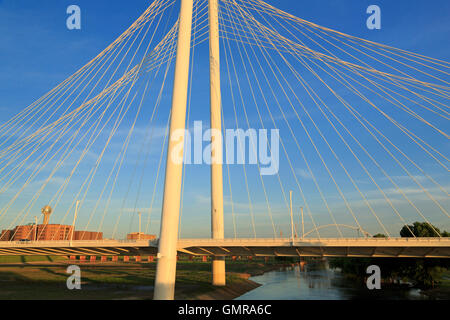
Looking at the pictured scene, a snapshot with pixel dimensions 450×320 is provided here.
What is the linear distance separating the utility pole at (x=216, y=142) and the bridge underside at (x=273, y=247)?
124 inches

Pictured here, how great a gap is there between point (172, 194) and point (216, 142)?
1088cm

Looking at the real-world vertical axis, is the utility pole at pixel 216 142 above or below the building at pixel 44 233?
above

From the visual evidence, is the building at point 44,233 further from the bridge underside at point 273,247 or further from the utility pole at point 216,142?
the utility pole at point 216,142

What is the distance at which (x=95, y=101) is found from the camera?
32.6 m

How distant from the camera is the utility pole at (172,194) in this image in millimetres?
21594

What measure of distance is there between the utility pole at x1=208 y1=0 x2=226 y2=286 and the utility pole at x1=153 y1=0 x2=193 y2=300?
8.57m

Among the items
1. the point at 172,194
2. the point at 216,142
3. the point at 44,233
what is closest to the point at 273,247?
the point at 172,194

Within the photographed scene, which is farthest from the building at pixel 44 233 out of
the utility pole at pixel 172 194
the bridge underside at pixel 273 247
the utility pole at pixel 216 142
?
the utility pole at pixel 172 194

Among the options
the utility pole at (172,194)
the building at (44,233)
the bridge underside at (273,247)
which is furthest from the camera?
the building at (44,233)

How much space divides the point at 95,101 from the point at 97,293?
18352mm

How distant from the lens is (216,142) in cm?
3216
